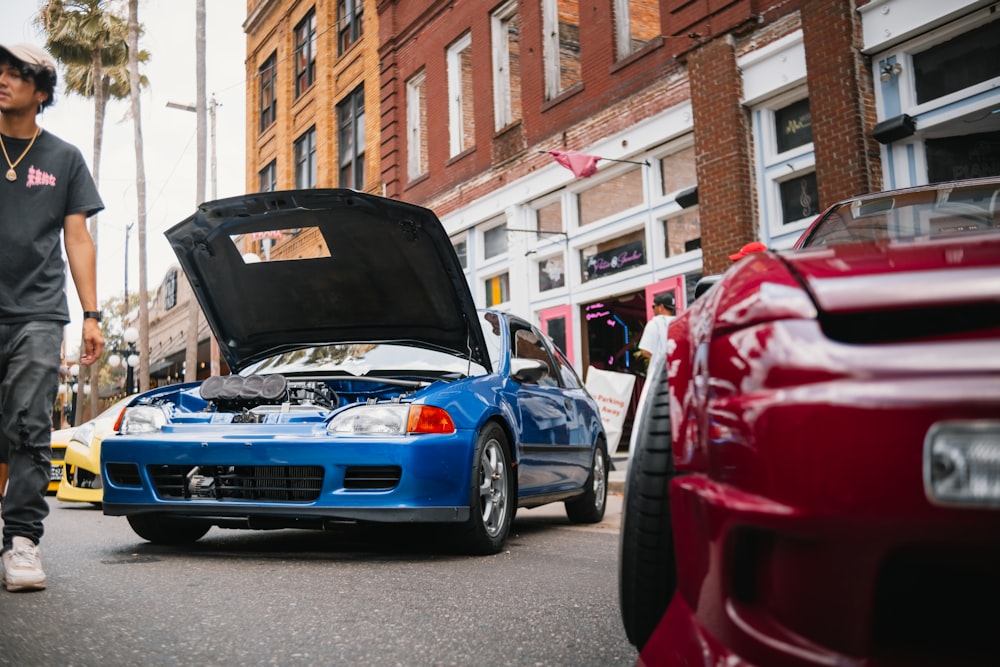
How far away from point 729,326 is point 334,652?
1.64 meters

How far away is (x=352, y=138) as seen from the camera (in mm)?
22766

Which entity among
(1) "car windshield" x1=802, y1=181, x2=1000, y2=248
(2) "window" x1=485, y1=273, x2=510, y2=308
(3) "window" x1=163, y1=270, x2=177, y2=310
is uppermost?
(3) "window" x1=163, y1=270, x2=177, y2=310

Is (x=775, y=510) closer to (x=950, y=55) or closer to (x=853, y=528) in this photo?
(x=853, y=528)

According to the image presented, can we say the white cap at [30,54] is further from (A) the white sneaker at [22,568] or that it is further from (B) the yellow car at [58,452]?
(B) the yellow car at [58,452]

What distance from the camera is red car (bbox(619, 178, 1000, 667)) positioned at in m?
1.33

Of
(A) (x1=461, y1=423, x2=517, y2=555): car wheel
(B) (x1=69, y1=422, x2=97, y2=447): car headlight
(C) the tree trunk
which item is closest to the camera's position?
(A) (x1=461, y1=423, x2=517, y2=555): car wheel

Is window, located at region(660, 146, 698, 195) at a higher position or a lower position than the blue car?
higher

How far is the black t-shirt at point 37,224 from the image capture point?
379cm

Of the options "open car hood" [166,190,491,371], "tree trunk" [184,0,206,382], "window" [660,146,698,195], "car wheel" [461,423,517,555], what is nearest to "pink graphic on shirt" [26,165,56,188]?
"open car hood" [166,190,491,371]

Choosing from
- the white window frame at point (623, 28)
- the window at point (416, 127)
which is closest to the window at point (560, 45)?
the white window frame at point (623, 28)

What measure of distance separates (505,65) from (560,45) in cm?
161

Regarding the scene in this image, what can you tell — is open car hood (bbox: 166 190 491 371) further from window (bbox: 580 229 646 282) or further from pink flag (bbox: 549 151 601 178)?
window (bbox: 580 229 646 282)

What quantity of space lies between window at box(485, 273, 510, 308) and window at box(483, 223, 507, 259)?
0.44m

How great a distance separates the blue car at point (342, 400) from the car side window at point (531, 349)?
0.03 meters
